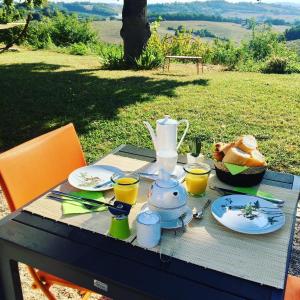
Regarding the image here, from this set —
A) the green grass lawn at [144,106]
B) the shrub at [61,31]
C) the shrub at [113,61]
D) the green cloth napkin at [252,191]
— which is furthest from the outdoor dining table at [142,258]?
the shrub at [61,31]

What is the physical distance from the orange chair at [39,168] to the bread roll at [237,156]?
904mm

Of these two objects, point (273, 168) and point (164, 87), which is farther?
point (164, 87)

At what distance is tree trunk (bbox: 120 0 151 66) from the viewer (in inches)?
344

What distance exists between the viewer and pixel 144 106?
232 inches

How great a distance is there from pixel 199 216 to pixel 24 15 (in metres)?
15.5

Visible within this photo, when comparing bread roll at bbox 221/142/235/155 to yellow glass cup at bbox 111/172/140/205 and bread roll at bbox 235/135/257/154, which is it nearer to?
bread roll at bbox 235/135/257/154

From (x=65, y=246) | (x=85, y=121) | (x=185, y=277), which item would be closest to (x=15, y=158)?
(x=65, y=246)

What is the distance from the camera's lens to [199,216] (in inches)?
59.8

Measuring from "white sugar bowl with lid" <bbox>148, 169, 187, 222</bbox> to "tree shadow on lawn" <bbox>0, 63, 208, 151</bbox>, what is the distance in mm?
3679

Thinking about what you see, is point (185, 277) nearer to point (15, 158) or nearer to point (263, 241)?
point (263, 241)

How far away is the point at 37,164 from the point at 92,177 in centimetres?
34

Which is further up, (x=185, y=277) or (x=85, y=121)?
(x=185, y=277)

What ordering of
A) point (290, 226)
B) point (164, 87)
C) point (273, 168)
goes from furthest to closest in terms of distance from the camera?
point (164, 87) < point (273, 168) < point (290, 226)

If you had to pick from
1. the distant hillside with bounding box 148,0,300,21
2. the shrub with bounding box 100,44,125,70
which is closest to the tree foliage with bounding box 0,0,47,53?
the shrub with bounding box 100,44,125,70
